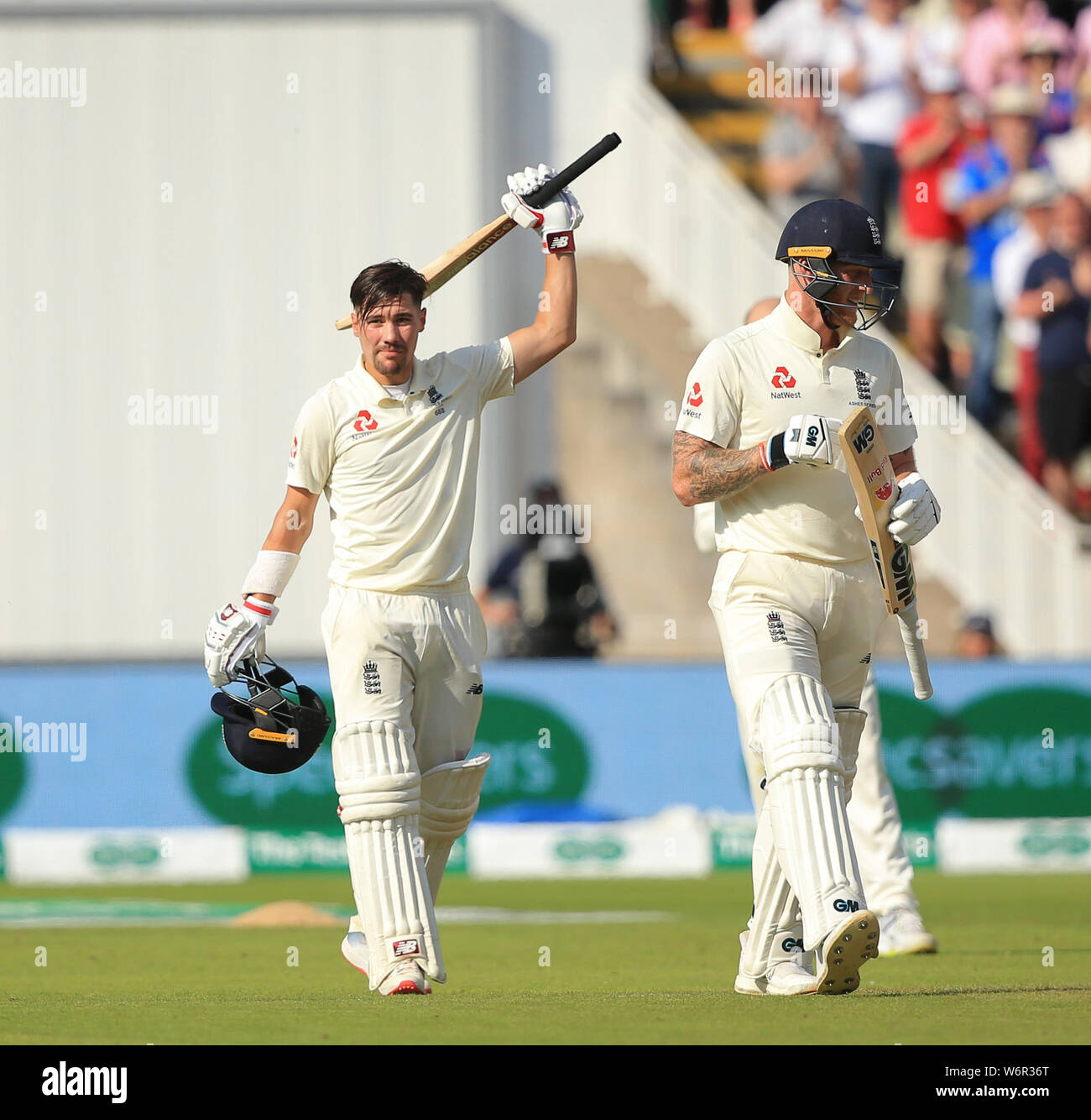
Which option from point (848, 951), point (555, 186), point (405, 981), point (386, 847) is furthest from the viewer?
point (555, 186)

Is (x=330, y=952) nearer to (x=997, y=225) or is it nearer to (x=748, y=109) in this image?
(x=997, y=225)

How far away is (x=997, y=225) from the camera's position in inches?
593

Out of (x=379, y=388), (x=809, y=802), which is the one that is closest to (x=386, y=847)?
(x=809, y=802)

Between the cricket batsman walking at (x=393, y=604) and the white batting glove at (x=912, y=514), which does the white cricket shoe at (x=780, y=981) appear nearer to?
the cricket batsman walking at (x=393, y=604)

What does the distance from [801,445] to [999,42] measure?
444 inches

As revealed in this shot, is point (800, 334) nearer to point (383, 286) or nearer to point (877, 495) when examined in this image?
point (877, 495)

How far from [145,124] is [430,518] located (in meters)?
11.5

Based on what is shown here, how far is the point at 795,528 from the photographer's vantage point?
5855mm

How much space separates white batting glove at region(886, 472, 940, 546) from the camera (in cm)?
566

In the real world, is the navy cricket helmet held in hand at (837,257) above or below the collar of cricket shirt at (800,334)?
above

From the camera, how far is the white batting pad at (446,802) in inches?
240

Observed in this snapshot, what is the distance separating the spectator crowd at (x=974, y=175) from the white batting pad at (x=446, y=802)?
9206mm

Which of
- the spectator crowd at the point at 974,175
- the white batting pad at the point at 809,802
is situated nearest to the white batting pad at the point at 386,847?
the white batting pad at the point at 809,802

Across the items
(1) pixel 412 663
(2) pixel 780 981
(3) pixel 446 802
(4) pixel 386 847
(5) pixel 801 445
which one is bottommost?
(2) pixel 780 981
